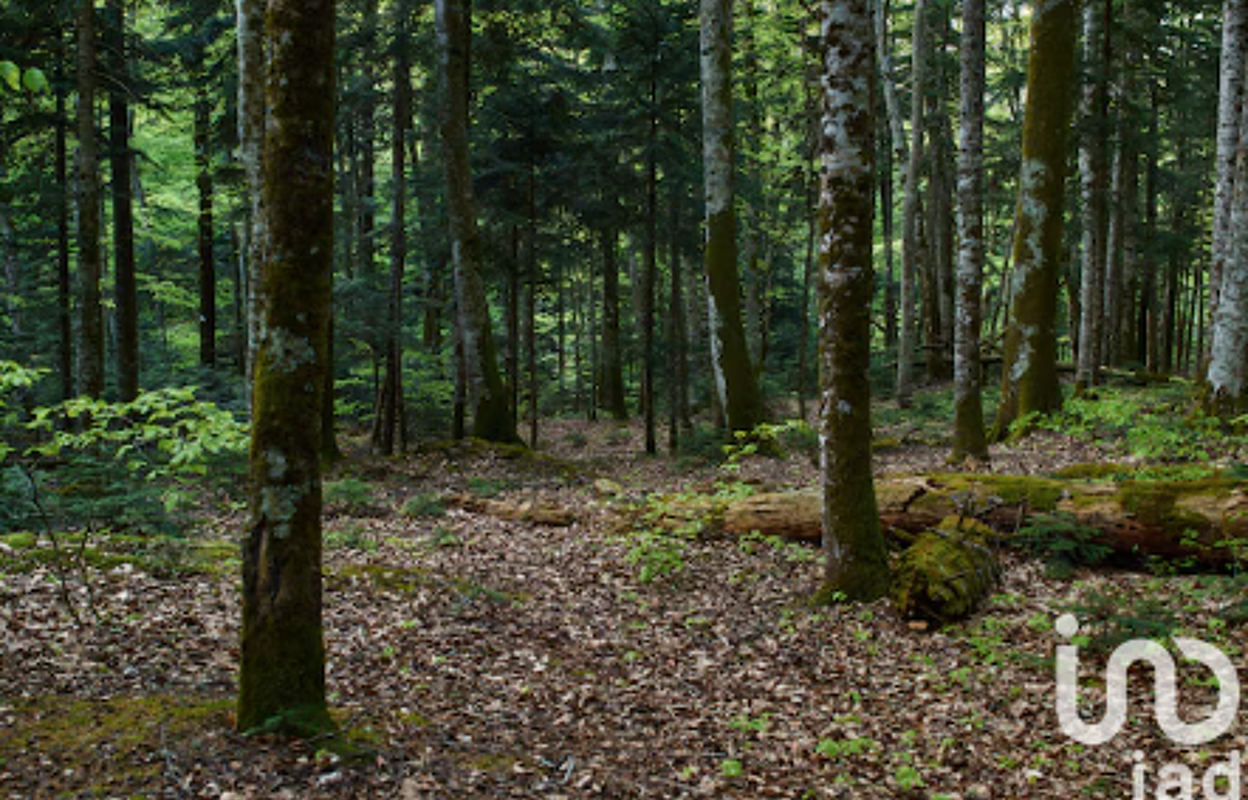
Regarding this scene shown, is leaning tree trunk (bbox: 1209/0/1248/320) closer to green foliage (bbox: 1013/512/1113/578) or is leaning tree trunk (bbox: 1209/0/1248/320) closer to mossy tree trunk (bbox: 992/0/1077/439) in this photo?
mossy tree trunk (bbox: 992/0/1077/439)

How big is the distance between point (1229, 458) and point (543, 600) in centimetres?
821

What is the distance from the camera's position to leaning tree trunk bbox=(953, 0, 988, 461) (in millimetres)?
10164

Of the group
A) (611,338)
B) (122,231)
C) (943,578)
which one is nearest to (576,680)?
(943,578)

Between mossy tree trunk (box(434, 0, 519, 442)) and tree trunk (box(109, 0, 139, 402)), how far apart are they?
17.9 ft

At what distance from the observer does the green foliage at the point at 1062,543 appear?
276 inches

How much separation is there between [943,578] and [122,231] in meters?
15.2

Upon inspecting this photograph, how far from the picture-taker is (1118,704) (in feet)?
16.3

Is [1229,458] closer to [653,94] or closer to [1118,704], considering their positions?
[1118,704]

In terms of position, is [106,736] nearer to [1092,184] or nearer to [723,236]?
[723,236]

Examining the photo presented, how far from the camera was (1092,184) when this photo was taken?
15.7 metres

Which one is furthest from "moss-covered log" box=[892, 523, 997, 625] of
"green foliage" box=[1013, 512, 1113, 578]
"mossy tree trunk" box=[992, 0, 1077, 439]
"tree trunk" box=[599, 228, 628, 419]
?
"tree trunk" box=[599, 228, 628, 419]

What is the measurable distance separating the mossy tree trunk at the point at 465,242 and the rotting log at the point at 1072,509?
22.9 ft

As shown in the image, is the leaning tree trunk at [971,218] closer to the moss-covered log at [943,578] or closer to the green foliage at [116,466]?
the moss-covered log at [943,578]

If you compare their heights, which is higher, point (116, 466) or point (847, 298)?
point (847, 298)
